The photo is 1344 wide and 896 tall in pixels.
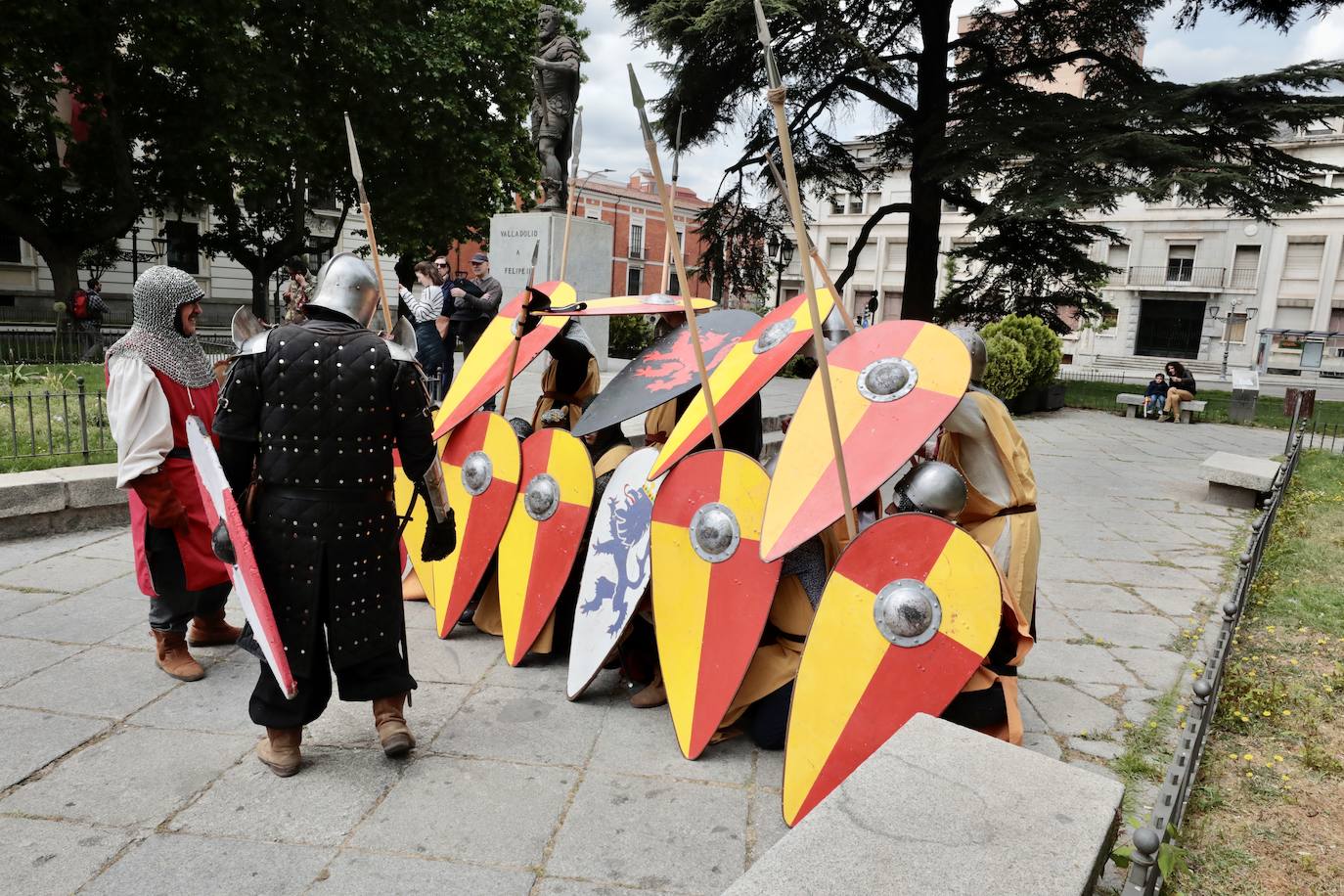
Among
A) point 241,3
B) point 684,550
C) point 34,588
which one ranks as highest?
point 241,3

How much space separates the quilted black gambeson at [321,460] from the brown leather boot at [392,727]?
0.19m

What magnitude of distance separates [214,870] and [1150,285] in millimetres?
38782

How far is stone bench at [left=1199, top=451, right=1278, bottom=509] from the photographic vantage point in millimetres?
6477

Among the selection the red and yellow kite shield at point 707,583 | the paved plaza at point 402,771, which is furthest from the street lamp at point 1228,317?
the red and yellow kite shield at point 707,583

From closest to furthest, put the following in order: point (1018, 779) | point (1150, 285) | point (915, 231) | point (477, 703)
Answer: point (1018, 779), point (477, 703), point (915, 231), point (1150, 285)

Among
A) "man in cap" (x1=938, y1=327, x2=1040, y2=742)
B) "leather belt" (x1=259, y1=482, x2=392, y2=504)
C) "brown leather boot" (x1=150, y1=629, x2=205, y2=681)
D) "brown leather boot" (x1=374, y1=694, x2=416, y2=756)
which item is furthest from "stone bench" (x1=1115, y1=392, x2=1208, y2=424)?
"brown leather boot" (x1=150, y1=629, x2=205, y2=681)

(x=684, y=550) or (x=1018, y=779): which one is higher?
(x=684, y=550)

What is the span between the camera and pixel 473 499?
325cm

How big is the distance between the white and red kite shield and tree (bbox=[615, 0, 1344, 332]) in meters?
8.29

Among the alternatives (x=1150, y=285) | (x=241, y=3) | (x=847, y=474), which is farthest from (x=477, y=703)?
(x=1150, y=285)

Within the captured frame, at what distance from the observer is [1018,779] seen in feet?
5.20

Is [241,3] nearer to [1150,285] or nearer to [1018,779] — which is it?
[1018,779]

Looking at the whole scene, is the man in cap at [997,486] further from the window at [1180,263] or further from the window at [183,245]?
the window at [1180,263]

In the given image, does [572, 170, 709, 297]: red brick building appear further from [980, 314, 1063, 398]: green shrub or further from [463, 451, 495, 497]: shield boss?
[463, 451, 495, 497]: shield boss
